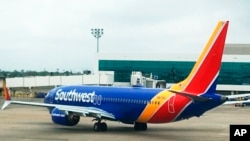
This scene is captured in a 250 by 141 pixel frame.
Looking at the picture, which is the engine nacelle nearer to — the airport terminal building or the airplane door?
the airplane door

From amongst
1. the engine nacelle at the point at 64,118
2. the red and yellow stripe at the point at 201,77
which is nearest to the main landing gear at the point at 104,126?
the engine nacelle at the point at 64,118

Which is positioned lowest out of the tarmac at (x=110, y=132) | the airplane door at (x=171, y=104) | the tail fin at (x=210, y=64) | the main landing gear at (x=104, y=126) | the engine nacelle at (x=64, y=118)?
the tarmac at (x=110, y=132)

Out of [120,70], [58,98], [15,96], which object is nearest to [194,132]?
[58,98]

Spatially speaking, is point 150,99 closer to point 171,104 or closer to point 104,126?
point 171,104

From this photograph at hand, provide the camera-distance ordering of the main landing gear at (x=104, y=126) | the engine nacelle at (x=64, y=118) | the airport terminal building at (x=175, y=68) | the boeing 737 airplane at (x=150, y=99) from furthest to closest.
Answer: the airport terminal building at (x=175, y=68) < the main landing gear at (x=104, y=126) < the engine nacelle at (x=64, y=118) < the boeing 737 airplane at (x=150, y=99)

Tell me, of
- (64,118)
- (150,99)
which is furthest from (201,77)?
(64,118)

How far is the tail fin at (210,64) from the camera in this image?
33906 millimetres

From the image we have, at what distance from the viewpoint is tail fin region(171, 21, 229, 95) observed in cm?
3391

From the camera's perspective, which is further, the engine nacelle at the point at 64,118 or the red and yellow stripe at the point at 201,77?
the engine nacelle at the point at 64,118

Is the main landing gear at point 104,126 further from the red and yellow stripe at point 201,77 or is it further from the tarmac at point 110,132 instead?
the red and yellow stripe at point 201,77

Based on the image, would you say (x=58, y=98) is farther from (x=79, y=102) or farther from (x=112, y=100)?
(x=112, y=100)

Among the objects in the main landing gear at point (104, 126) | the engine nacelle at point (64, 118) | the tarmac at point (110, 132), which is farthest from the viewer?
the main landing gear at point (104, 126)

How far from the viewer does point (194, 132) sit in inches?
1593

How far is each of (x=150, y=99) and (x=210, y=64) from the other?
225 inches
